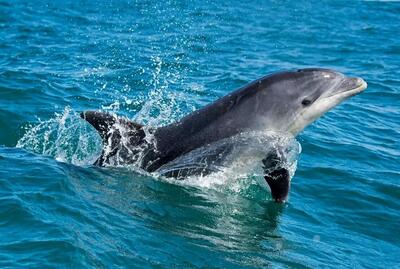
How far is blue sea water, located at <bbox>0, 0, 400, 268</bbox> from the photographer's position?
973 cm

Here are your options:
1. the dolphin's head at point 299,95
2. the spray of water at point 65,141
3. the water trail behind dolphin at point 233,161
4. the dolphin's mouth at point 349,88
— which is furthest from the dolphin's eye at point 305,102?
the spray of water at point 65,141

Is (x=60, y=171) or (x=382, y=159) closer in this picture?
(x=60, y=171)

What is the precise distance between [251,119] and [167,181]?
1.67 meters

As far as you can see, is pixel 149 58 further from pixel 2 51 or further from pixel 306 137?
pixel 306 137

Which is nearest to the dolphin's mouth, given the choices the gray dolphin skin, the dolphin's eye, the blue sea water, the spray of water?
the gray dolphin skin

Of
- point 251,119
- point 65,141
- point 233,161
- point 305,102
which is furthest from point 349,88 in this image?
point 65,141

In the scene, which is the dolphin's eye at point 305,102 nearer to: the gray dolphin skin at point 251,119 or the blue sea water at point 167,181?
the gray dolphin skin at point 251,119

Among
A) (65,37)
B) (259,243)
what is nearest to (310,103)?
(259,243)

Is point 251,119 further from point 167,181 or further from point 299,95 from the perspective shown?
point 167,181

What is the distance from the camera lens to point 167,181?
11781 mm

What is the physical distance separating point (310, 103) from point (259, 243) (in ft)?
8.71

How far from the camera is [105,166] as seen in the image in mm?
12312

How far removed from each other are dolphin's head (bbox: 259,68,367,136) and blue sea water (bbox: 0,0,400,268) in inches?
48.8

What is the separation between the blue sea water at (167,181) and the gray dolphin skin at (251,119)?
0.50m
